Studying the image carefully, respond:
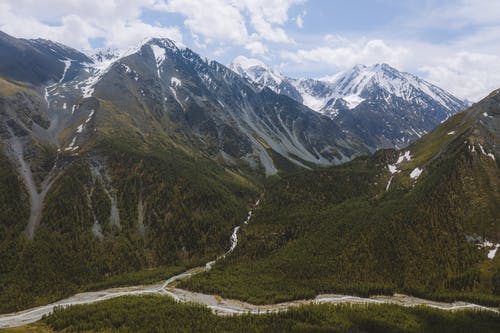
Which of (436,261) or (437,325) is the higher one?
(436,261)

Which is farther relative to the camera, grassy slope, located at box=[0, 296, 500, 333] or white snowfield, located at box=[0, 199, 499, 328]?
white snowfield, located at box=[0, 199, 499, 328]

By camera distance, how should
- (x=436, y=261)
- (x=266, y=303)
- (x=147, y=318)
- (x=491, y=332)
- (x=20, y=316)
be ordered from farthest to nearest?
(x=436, y=261), (x=266, y=303), (x=20, y=316), (x=147, y=318), (x=491, y=332)

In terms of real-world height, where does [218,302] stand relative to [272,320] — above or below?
above

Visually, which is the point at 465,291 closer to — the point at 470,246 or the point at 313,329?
the point at 470,246

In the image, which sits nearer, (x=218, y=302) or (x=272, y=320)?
(x=272, y=320)

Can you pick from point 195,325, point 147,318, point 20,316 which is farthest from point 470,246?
point 20,316

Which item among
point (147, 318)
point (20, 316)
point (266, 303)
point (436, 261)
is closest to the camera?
point (147, 318)

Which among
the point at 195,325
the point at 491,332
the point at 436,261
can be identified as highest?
the point at 436,261

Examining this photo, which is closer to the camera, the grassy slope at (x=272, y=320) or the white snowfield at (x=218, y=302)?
the grassy slope at (x=272, y=320)
